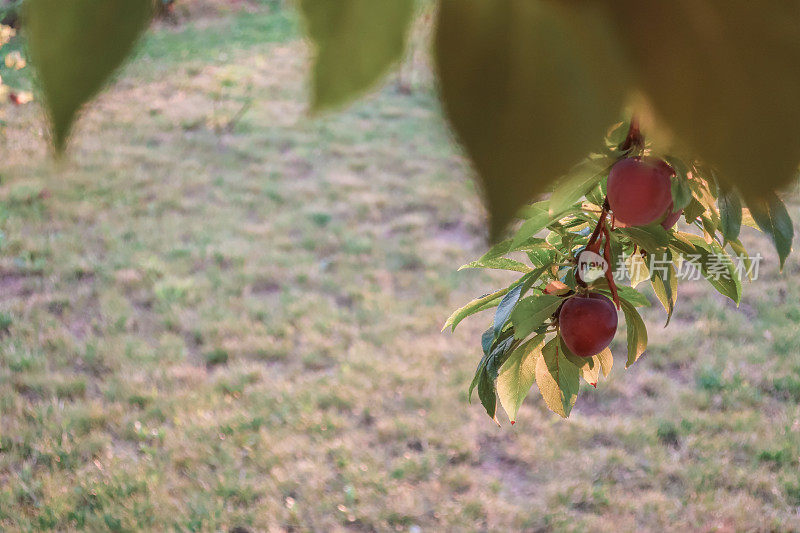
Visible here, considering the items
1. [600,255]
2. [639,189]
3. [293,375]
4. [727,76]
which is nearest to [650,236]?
[600,255]

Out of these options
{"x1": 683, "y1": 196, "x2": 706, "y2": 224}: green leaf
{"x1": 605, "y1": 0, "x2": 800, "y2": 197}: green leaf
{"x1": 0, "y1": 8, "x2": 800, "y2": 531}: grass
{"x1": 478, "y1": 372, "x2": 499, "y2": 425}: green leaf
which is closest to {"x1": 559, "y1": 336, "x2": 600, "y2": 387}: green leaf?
{"x1": 478, "y1": 372, "x2": 499, "y2": 425}: green leaf

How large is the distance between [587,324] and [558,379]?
0.54 ft

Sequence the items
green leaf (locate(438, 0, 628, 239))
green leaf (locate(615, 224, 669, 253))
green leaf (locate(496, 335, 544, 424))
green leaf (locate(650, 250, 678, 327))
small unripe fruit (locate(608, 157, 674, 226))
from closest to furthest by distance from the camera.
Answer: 1. green leaf (locate(438, 0, 628, 239))
2. small unripe fruit (locate(608, 157, 674, 226))
3. green leaf (locate(615, 224, 669, 253))
4. green leaf (locate(650, 250, 678, 327))
5. green leaf (locate(496, 335, 544, 424))

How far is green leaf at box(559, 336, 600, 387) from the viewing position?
1004 millimetres

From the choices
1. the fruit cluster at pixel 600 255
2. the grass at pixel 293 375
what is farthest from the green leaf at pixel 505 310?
the grass at pixel 293 375

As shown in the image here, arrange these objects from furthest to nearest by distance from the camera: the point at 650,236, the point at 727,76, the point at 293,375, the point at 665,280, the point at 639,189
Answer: the point at 293,375, the point at 665,280, the point at 650,236, the point at 639,189, the point at 727,76

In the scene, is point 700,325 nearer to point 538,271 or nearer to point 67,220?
point 538,271

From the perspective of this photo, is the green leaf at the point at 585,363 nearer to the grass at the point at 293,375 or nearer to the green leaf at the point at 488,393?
the green leaf at the point at 488,393

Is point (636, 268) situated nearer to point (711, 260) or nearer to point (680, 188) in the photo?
Result: point (711, 260)

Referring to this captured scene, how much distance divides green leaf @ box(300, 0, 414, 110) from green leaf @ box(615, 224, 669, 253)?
74 cm

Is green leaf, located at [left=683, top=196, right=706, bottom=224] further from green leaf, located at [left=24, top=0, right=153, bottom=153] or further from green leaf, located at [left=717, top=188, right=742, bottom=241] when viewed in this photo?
green leaf, located at [left=24, top=0, right=153, bottom=153]

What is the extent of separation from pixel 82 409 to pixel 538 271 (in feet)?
8.56

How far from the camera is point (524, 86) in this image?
17 centimetres

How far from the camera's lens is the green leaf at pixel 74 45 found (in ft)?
0.59
